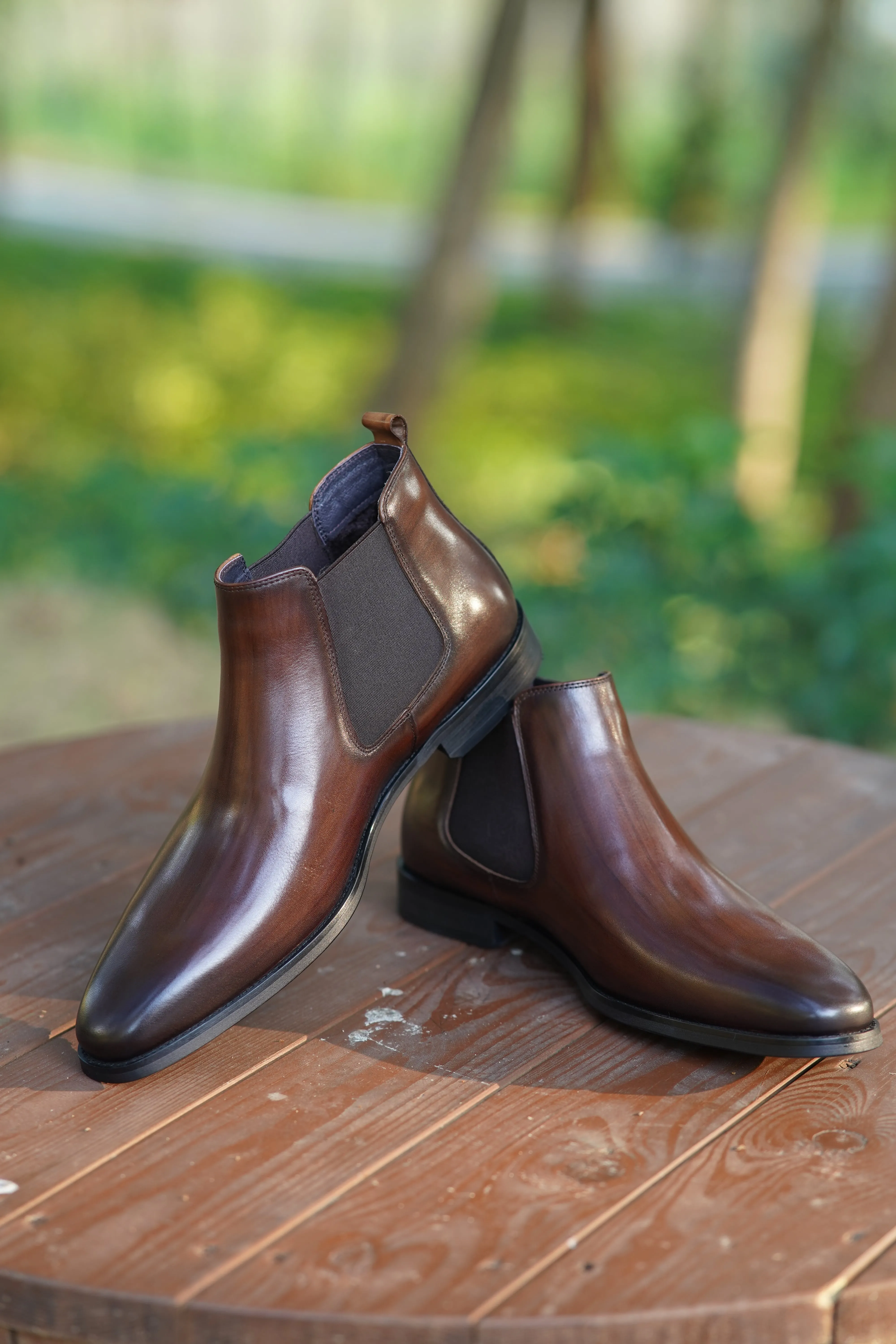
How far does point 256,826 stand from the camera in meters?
0.99

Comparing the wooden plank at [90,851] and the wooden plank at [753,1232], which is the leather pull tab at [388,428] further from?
the wooden plank at [753,1232]

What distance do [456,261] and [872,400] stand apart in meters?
1.59

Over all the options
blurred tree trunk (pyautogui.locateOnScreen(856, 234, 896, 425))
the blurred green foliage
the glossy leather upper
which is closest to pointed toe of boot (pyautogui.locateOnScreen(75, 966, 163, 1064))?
the glossy leather upper

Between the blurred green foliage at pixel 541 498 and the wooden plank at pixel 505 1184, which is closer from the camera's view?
the wooden plank at pixel 505 1184

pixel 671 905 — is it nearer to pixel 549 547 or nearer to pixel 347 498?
pixel 347 498

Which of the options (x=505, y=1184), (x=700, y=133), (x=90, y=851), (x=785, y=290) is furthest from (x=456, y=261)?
(x=700, y=133)

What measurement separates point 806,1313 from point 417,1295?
211 mm

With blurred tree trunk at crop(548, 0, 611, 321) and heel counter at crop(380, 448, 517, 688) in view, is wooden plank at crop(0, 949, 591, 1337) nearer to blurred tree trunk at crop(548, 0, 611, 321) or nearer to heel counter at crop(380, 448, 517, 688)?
heel counter at crop(380, 448, 517, 688)

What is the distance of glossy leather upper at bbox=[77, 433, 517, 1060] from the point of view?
0.94 metres

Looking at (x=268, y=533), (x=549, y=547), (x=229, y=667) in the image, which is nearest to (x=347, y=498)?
(x=229, y=667)

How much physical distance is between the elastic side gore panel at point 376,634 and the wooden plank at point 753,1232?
1.33 feet

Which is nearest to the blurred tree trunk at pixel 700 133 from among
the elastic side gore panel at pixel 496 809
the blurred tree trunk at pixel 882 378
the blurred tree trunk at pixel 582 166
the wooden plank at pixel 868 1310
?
the blurred tree trunk at pixel 582 166

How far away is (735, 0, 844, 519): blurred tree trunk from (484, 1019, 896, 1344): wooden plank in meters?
3.30

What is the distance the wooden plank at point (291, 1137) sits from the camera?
76 cm
